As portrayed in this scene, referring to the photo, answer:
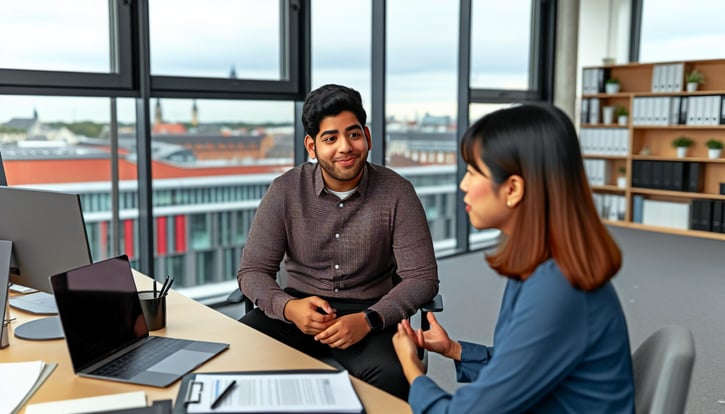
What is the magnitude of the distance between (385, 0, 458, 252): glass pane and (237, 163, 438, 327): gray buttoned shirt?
3.01 metres

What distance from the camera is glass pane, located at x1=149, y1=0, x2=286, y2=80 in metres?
3.79

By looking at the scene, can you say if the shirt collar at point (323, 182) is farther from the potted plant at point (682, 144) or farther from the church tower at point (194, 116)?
the potted plant at point (682, 144)

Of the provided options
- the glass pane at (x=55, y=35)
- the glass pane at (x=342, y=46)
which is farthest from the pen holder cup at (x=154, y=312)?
the glass pane at (x=342, y=46)

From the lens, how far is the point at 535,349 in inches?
41.9

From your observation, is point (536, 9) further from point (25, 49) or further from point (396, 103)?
point (25, 49)

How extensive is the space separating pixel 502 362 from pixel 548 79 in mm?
5900

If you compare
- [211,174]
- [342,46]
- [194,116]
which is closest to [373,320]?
[194,116]

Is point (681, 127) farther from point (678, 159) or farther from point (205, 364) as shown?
point (205, 364)

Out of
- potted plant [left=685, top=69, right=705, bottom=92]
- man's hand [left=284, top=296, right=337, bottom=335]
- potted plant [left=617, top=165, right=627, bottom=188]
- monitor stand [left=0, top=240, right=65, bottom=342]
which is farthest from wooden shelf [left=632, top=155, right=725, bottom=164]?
monitor stand [left=0, top=240, right=65, bottom=342]

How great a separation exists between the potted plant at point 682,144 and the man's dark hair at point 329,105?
17.3 feet

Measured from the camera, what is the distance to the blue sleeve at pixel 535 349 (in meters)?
1.06

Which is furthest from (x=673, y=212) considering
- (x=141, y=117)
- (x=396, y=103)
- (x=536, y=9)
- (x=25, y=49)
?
(x=25, y=49)

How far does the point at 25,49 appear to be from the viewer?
11.0ft

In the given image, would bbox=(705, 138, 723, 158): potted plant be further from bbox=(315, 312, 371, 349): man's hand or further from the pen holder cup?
the pen holder cup
